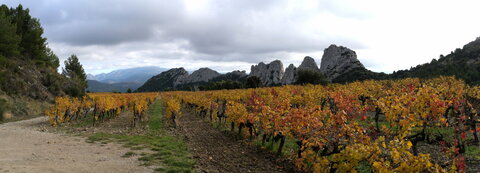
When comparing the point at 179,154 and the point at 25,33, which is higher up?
the point at 25,33

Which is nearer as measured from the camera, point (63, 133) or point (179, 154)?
point (179, 154)

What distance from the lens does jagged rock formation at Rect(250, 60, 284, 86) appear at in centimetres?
14796

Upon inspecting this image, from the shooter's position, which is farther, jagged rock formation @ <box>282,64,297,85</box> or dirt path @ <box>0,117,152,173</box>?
jagged rock formation @ <box>282,64,297,85</box>

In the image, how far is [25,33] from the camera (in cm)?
4897

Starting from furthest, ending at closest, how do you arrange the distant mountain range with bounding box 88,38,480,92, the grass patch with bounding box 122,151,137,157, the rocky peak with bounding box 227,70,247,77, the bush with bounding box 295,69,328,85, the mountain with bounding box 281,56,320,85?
the rocky peak with bounding box 227,70,247,77
the mountain with bounding box 281,56,320,85
the bush with bounding box 295,69,328,85
the distant mountain range with bounding box 88,38,480,92
the grass patch with bounding box 122,151,137,157

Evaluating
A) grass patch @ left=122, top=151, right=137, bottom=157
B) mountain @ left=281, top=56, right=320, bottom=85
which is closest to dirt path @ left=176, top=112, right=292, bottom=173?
grass patch @ left=122, top=151, right=137, bottom=157

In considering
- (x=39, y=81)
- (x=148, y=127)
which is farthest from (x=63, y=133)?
(x=39, y=81)

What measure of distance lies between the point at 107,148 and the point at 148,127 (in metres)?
9.22

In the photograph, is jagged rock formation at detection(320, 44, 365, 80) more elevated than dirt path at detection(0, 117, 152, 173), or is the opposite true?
jagged rock formation at detection(320, 44, 365, 80)

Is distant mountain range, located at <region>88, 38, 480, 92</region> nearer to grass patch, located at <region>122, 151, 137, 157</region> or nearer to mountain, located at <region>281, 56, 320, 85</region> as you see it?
mountain, located at <region>281, 56, 320, 85</region>

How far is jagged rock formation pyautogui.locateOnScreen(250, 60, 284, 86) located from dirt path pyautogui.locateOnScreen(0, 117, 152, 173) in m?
130

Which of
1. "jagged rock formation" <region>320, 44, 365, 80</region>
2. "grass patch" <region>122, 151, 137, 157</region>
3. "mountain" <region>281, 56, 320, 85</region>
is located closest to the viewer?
"grass patch" <region>122, 151, 137, 157</region>

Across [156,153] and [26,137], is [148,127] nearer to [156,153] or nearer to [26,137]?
[26,137]

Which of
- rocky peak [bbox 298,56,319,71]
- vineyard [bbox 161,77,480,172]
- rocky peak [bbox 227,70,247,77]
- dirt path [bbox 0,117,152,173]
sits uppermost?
rocky peak [bbox 298,56,319,71]
